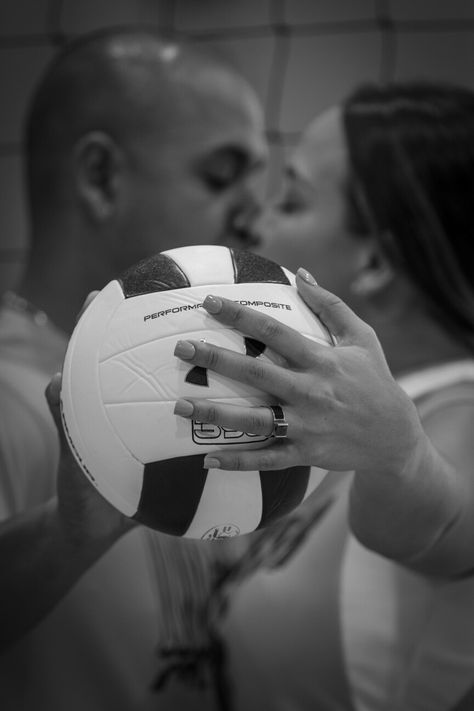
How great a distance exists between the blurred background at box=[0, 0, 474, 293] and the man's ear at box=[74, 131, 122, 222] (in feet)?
3.41

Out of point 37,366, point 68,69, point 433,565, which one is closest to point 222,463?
point 433,565

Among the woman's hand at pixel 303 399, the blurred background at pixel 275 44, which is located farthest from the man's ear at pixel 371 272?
the blurred background at pixel 275 44

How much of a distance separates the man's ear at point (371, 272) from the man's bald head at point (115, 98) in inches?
19.4

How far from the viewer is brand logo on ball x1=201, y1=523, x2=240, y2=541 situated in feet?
2.73

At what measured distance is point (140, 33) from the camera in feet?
5.92

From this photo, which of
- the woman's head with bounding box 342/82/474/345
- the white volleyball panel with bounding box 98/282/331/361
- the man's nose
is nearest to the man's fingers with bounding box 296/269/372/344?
the white volleyball panel with bounding box 98/282/331/361

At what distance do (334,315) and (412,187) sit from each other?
1.73ft

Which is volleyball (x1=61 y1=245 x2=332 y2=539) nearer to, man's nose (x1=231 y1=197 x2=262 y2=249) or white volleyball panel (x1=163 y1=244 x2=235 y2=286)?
white volleyball panel (x1=163 y1=244 x2=235 y2=286)

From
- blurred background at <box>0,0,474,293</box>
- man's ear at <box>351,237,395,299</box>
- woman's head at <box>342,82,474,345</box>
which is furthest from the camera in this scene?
blurred background at <box>0,0,474,293</box>

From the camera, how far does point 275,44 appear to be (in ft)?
9.14

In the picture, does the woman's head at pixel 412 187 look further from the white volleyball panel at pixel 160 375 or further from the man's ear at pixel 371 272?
the white volleyball panel at pixel 160 375

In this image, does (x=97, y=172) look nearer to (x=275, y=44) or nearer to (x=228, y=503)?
(x=228, y=503)

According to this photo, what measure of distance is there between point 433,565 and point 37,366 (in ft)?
2.54

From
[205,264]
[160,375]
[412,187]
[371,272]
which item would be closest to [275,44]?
[371,272]
